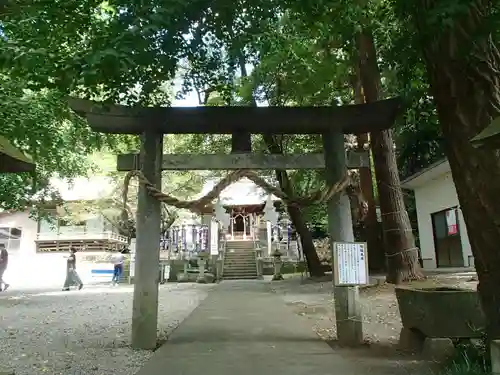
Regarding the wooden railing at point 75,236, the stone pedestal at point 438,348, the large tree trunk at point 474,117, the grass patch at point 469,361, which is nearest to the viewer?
the grass patch at point 469,361

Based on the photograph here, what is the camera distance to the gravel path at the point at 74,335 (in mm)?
5773

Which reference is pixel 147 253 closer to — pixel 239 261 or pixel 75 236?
pixel 239 261

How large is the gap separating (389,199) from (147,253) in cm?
776

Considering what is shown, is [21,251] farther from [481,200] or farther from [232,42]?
[481,200]

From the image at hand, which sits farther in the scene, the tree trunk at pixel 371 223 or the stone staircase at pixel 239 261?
the stone staircase at pixel 239 261

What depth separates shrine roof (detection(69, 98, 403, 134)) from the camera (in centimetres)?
675

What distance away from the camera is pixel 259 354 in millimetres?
6035

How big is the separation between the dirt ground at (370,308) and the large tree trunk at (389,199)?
1.83ft

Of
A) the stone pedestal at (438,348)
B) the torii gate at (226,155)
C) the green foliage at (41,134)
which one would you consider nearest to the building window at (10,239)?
the green foliage at (41,134)

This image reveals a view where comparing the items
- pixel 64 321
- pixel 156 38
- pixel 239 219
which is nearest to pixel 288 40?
pixel 156 38

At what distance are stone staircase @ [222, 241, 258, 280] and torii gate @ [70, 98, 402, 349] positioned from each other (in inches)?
774

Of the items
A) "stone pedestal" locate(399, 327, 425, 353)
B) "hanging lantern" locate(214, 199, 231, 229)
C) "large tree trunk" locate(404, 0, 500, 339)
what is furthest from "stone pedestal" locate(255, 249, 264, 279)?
"large tree trunk" locate(404, 0, 500, 339)

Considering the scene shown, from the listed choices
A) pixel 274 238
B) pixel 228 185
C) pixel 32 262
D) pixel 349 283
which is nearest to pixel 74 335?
pixel 228 185

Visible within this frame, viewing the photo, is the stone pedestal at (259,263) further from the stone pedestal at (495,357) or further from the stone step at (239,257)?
the stone pedestal at (495,357)
